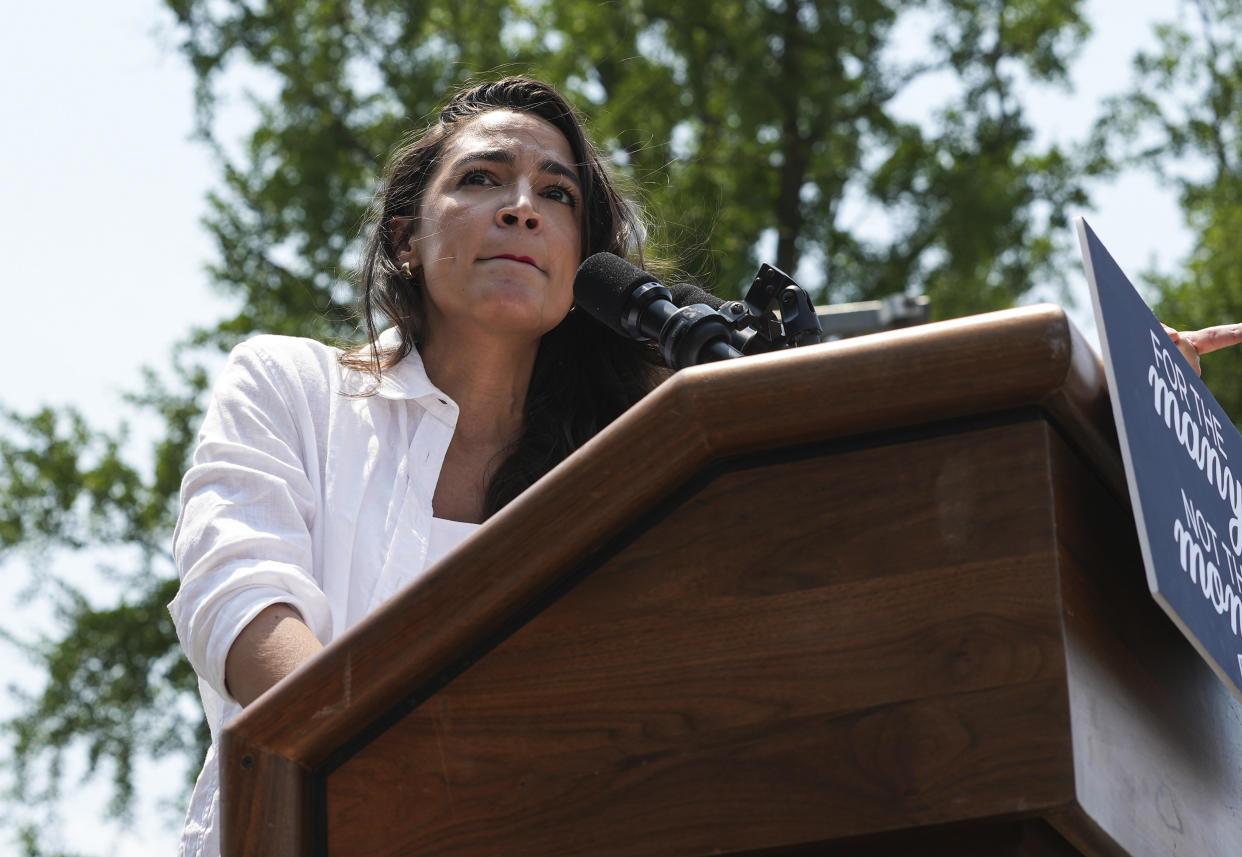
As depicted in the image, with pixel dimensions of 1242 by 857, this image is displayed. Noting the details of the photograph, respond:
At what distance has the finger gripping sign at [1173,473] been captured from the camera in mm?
1099

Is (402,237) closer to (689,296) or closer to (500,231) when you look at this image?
(500,231)

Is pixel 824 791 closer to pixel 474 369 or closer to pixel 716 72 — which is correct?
pixel 474 369

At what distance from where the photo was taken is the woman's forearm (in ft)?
5.16

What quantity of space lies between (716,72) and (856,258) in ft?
6.43

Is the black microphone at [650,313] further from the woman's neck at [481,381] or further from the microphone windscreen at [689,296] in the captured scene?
the woman's neck at [481,381]

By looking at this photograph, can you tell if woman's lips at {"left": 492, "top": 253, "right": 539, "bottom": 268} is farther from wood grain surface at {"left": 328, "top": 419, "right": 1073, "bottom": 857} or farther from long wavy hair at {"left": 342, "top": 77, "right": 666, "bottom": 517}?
wood grain surface at {"left": 328, "top": 419, "right": 1073, "bottom": 857}

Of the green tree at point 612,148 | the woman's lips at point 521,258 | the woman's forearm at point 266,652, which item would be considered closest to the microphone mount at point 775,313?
the woman's forearm at point 266,652

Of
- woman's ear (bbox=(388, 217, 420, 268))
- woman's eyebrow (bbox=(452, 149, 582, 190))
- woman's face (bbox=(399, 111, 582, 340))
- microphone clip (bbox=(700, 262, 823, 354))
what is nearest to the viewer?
microphone clip (bbox=(700, 262, 823, 354))

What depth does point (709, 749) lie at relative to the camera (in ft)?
3.56

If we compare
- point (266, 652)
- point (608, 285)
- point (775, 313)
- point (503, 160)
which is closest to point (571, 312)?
point (503, 160)

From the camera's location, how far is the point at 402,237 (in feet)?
9.69

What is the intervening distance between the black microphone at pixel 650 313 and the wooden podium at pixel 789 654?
0.50m

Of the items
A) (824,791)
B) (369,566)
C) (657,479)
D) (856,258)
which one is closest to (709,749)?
(824,791)

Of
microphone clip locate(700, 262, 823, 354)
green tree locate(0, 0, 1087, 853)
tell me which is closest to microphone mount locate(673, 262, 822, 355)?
microphone clip locate(700, 262, 823, 354)
